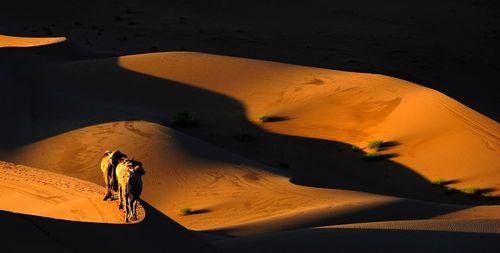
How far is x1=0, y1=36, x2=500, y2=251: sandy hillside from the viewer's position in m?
14.0

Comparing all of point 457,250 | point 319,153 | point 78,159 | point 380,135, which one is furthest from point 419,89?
point 457,250

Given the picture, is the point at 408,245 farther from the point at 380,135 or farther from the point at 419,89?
the point at 419,89

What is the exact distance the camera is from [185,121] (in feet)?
72.8

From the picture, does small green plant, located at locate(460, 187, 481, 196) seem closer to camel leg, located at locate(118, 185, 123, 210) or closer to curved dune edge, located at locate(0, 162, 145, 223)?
curved dune edge, located at locate(0, 162, 145, 223)

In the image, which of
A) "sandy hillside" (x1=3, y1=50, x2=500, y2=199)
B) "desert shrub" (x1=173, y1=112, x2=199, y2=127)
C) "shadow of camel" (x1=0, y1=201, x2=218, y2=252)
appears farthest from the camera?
"desert shrub" (x1=173, y1=112, x2=199, y2=127)

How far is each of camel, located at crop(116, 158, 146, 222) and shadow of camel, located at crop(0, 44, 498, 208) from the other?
263 inches

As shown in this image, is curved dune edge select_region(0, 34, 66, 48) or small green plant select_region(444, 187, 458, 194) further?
curved dune edge select_region(0, 34, 66, 48)

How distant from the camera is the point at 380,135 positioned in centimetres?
2164

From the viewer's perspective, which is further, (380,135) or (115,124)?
(380,135)

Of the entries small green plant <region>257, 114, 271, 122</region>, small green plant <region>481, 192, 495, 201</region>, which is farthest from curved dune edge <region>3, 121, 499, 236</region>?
small green plant <region>257, 114, 271, 122</region>

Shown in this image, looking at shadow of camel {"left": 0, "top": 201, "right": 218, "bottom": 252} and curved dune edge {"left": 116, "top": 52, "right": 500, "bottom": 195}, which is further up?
curved dune edge {"left": 116, "top": 52, "right": 500, "bottom": 195}

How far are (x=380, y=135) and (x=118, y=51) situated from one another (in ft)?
55.3

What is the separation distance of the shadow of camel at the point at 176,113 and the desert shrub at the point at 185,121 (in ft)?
0.84

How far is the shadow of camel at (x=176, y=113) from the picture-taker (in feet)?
62.9
